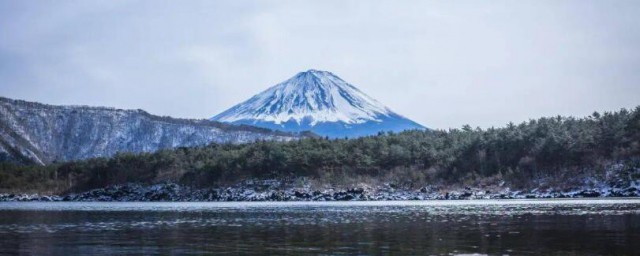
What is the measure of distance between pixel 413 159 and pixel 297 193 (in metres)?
27.1

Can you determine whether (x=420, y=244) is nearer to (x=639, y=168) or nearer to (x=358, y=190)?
(x=639, y=168)

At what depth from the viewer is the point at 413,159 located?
478ft

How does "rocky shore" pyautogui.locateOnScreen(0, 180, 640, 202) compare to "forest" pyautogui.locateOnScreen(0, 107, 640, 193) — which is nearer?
"rocky shore" pyautogui.locateOnScreen(0, 180, 640, 202)

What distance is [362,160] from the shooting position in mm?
148625

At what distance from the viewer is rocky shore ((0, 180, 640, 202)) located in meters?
111

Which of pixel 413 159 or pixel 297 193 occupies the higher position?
pixel 413 159

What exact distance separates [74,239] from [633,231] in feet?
92.5

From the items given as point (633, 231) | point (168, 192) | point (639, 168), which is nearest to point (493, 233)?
point (633, 231)

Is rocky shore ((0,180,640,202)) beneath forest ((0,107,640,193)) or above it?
beneath

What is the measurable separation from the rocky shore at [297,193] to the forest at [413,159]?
3547 millimetres

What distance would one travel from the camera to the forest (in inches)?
4754

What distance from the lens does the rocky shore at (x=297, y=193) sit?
11132 cm

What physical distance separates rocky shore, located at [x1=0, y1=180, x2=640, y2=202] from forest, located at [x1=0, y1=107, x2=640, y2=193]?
3547 millimetres

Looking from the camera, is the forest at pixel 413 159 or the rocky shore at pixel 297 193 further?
the forest at pixel 413 159
